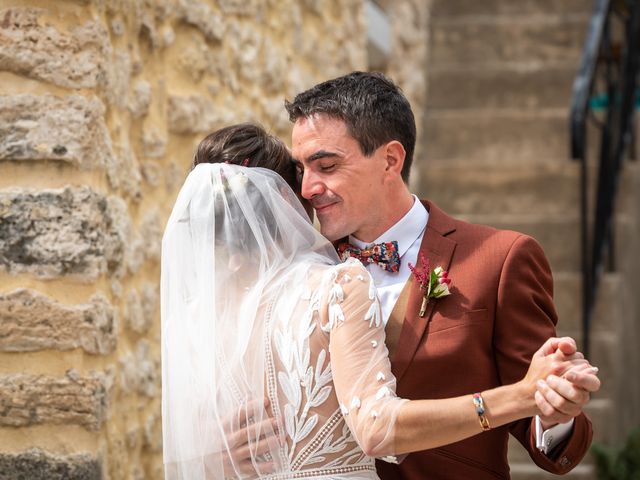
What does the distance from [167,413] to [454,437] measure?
715 millimetres

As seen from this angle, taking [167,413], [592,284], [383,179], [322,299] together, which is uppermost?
[383,179]

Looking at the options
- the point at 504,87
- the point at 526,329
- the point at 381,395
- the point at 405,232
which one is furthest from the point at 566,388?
the point at 504,87

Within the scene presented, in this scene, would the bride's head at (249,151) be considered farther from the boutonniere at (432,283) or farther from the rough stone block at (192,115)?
the rough stone block at (192,115)

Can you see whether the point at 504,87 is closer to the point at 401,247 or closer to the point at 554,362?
the point at 401,247

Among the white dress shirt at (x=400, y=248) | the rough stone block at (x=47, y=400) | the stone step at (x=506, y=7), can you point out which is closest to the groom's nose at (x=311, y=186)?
the white dress shirt at (x=400, y=248)

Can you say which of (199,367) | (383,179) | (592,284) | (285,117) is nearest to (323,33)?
(285,117)

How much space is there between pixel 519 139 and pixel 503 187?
0.44 metres

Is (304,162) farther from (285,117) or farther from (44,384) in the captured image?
(285,117)

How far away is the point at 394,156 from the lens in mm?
2791

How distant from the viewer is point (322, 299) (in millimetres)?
2377

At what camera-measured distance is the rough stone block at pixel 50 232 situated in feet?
10.1

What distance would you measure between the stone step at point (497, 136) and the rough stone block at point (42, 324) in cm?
396

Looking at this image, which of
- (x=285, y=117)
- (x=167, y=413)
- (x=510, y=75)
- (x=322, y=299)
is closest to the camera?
(x=322, y=299)

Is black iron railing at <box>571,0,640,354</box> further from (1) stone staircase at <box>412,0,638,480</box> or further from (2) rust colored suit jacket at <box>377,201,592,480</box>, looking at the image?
(2) rust colored suit jacket at <box>377,201,592,480</box>
